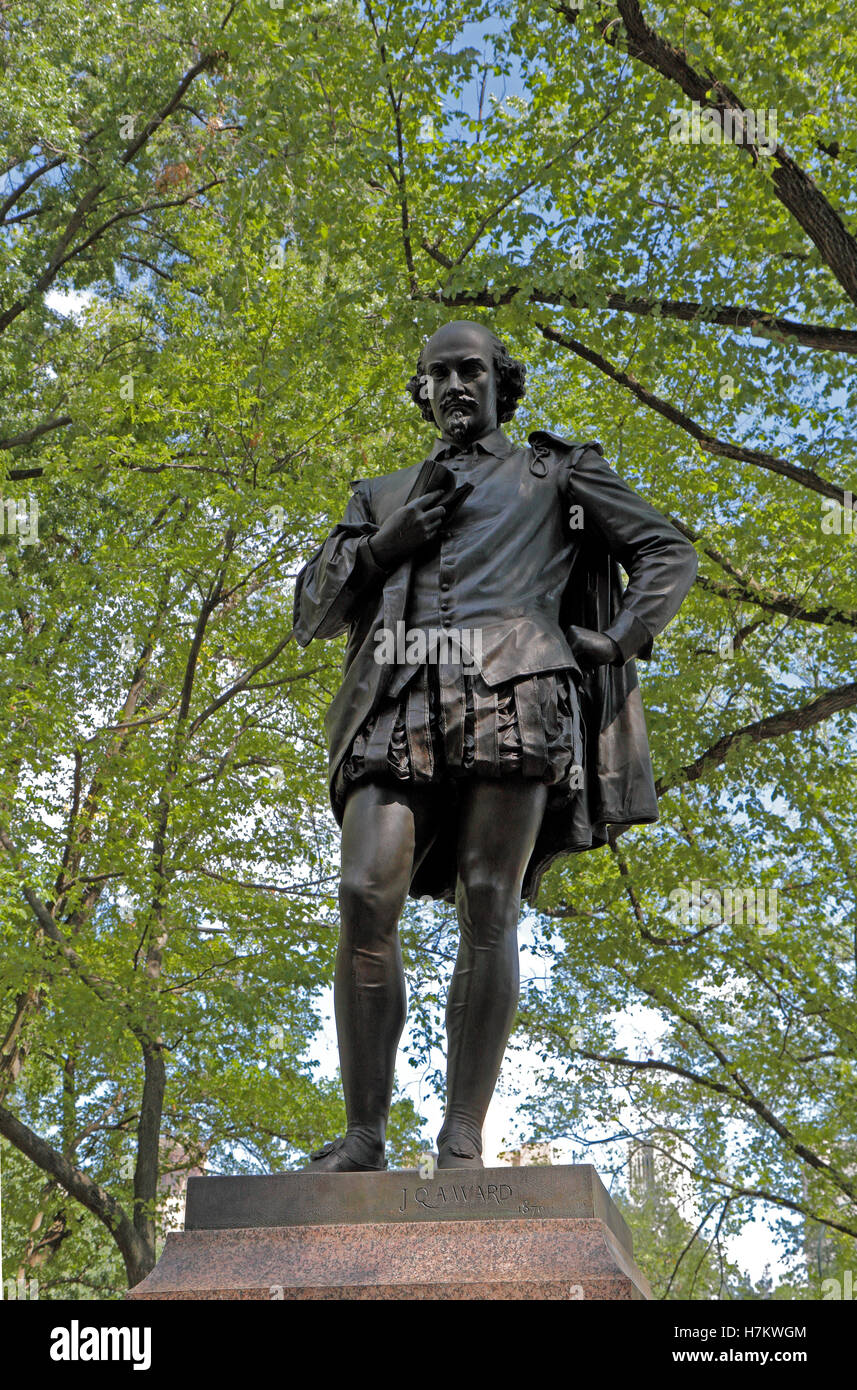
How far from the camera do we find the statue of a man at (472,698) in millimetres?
3406

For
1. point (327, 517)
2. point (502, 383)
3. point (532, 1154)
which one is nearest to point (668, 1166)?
point (532, 1154)

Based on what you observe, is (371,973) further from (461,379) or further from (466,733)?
(461,379)

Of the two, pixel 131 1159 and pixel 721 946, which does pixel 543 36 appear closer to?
pixel 721 946

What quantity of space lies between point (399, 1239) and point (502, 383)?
2520 mm

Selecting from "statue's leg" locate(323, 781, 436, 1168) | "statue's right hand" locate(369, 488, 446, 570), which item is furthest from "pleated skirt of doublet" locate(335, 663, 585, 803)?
"statue's right hand" locate(369, 488, 446, 570)

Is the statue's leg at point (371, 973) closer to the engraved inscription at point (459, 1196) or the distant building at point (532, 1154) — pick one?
the engraved inscription at point (459, 1196)

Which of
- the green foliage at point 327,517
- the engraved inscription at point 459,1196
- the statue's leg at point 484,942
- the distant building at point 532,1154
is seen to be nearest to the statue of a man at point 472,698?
the statue's leg at point 484,942

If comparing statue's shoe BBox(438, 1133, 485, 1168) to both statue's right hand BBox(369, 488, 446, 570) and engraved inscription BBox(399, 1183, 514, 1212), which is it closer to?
engraved inscription BBox(399, 1183, 514, 1212)

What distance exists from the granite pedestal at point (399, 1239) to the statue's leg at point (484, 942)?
288 millimetres

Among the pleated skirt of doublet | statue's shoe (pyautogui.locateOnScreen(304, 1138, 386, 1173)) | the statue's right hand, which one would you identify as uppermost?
the statue's right hand

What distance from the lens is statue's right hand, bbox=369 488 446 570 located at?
3768 millimetres

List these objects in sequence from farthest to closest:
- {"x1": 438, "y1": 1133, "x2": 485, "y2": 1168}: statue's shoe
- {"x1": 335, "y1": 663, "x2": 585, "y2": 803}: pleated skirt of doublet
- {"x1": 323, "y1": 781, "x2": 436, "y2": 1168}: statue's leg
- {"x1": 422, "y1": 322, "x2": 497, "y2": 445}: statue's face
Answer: {"x1": 422, "y1": 322, "x2": 497, "y2": 445}: statue's face → {"x1": 335, "y1": 663, "x2": 585, "y2": 803}: pleated skirt of doublet → {"x1": 323, "y1": 781, "x2": 436, "y2": 1168}: statue's leg → {"x1": 438, "y1": 1133, "x2": 485, "y2": 1168}: statue's shoe
